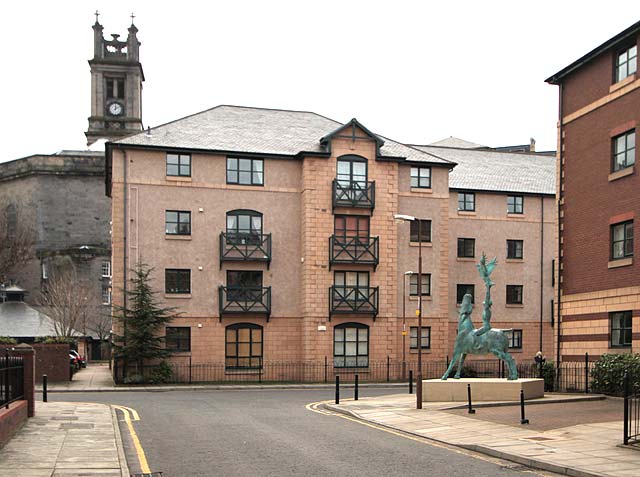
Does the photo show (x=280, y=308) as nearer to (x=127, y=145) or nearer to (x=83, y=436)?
(x=127, y=145)

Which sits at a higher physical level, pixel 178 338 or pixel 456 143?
pixel 456 143

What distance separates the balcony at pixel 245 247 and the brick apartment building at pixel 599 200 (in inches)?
688

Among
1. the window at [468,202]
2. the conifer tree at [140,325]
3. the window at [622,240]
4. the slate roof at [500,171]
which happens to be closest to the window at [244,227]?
the conifer tree at [140,325]

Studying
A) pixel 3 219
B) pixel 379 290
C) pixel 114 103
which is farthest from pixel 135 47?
pixel 379 290

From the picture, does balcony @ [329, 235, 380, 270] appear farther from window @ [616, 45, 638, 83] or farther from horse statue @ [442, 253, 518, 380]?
window @ [616, 45, 638, 83]

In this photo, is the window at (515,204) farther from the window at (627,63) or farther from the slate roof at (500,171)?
the window at (627,63)

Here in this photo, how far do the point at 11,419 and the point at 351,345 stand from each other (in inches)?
1119

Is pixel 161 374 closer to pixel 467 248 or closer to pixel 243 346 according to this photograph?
pixel 243 346

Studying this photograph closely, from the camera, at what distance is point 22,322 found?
55.9 m

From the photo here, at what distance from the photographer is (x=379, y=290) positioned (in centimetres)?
4391

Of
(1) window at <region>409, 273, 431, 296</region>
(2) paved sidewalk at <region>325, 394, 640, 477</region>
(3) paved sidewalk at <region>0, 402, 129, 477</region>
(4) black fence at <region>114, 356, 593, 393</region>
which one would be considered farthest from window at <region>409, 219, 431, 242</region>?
(3) paved sidewalk at <region>0, 402, 129, 477</region>

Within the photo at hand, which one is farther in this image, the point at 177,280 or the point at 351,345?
the point at 351,345

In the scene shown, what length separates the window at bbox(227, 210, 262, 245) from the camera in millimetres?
42750

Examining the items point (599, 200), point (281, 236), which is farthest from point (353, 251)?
point (599, 200)
